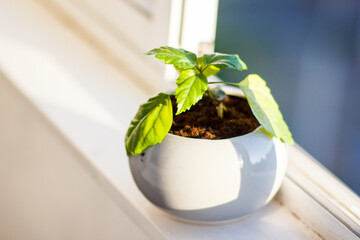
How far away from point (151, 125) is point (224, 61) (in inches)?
4.4

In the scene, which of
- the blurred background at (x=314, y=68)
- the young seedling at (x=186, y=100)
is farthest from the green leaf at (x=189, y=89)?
the blurred background at (x=314, y=68)

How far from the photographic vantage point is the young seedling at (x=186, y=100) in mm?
489

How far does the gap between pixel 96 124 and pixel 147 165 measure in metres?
0.38

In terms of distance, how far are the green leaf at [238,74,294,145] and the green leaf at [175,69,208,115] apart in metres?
0.06

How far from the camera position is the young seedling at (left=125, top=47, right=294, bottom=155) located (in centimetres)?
49

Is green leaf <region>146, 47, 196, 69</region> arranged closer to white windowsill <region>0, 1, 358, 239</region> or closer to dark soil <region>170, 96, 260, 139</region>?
dark soil <region>170, 96, 260, 139</region>

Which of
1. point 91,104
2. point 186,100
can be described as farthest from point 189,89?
point 91,104

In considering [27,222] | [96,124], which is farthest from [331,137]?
[27,222]

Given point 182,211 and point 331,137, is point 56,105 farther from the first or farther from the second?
point 331,137

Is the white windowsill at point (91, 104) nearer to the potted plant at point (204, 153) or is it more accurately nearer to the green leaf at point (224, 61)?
the potted plant at point (204, 153)

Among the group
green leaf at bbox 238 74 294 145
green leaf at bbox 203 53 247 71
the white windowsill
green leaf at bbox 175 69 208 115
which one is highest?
green leaf at bbox 203 53 247 71

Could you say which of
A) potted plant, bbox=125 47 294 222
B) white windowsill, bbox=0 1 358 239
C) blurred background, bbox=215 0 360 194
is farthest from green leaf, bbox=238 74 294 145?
blurred background, bbox=215 0 360 194

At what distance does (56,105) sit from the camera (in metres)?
0.95

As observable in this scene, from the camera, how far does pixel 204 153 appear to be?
52 cm
